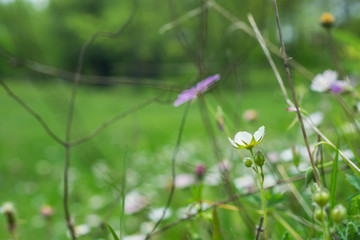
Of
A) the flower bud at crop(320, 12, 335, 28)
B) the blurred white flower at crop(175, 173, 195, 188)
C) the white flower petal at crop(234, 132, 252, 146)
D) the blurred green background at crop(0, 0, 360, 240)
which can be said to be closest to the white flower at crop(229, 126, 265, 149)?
the white flower petal at crop(234, 132, 252, 146)

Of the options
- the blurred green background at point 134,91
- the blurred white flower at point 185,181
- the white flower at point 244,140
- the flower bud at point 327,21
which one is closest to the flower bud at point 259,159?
the white flower at point 244,140

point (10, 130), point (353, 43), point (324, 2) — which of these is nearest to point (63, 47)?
point (324, 2)

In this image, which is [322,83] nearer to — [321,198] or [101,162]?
[321,198]

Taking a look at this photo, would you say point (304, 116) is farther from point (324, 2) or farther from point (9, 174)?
point (324, 2)

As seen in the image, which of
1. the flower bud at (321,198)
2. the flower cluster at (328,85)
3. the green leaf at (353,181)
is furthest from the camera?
the flower cluster at (328,85)

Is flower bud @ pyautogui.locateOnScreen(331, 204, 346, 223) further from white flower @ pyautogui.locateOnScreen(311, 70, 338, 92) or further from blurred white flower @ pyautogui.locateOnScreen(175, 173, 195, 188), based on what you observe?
blurred white flower @ pyautogui.locateOnScreen(175, 173, 195, 188)

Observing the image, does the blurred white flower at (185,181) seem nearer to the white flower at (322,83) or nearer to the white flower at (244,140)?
the white flower at (322,83)

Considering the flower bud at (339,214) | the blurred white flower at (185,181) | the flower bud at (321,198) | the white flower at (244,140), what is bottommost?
the flower bud at (339,214)

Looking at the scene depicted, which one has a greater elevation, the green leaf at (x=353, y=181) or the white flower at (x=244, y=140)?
the white flower at (x=244, y=140)

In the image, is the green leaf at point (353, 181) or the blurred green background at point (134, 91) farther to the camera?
the blurred green background at point (134, 91)
